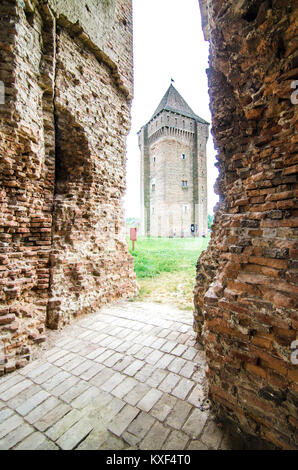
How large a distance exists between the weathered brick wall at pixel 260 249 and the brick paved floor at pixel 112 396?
35 cm

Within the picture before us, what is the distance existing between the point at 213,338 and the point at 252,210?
1199mm

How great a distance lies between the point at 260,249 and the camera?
5.77ft

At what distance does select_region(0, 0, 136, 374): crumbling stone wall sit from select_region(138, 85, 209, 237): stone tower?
1048 inches


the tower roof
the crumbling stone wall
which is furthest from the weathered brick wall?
the tower roof

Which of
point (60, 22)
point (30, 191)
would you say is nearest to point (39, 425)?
point (30, 191)

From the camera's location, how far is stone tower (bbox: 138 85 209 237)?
31.8 m

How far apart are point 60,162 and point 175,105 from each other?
115 feet

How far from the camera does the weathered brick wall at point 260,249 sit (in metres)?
1.55
